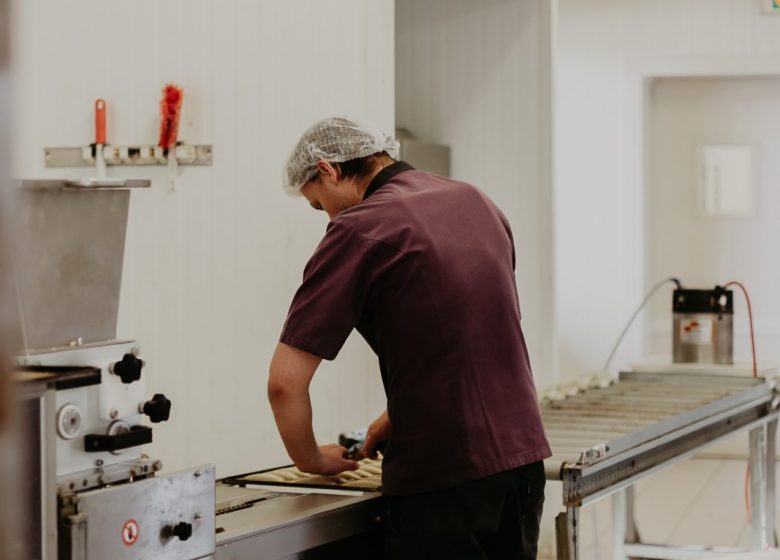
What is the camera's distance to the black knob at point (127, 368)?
146 cm

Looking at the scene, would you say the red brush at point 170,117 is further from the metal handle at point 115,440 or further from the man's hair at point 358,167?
the metal handle at point 115,440

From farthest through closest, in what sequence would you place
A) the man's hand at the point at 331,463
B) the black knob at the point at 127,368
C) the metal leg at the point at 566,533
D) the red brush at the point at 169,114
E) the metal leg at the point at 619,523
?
the metal leg at the point at 619,523
the red brush at the point at 169,114
the metal leg at the point at 566,533
the man's hand at the point at 331,463
the black knob at the point at 127,368

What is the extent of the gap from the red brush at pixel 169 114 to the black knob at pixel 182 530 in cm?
171

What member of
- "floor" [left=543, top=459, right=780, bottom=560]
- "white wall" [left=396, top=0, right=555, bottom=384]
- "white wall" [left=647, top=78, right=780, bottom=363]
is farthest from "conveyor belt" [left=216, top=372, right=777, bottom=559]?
"white wall" [left=647, top=78, right=780, bottom=363]

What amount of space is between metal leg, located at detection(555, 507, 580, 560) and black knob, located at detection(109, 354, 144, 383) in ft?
3.67

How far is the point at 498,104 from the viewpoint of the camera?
4.08 m

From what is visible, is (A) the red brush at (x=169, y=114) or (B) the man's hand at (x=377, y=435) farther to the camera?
(A) the red brush at (x=169, y=114)

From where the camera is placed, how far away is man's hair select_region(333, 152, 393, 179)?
199 cm

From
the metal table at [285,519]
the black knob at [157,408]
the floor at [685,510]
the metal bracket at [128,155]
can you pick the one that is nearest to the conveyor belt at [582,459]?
the metal table at [285,519]

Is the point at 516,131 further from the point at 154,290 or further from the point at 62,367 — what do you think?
the point at 62,367

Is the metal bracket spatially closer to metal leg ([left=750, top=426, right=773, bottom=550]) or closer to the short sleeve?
the short sleeve

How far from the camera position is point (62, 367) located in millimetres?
1412

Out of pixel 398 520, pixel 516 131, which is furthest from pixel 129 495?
pixel 516 131

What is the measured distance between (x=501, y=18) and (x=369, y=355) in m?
1.56
